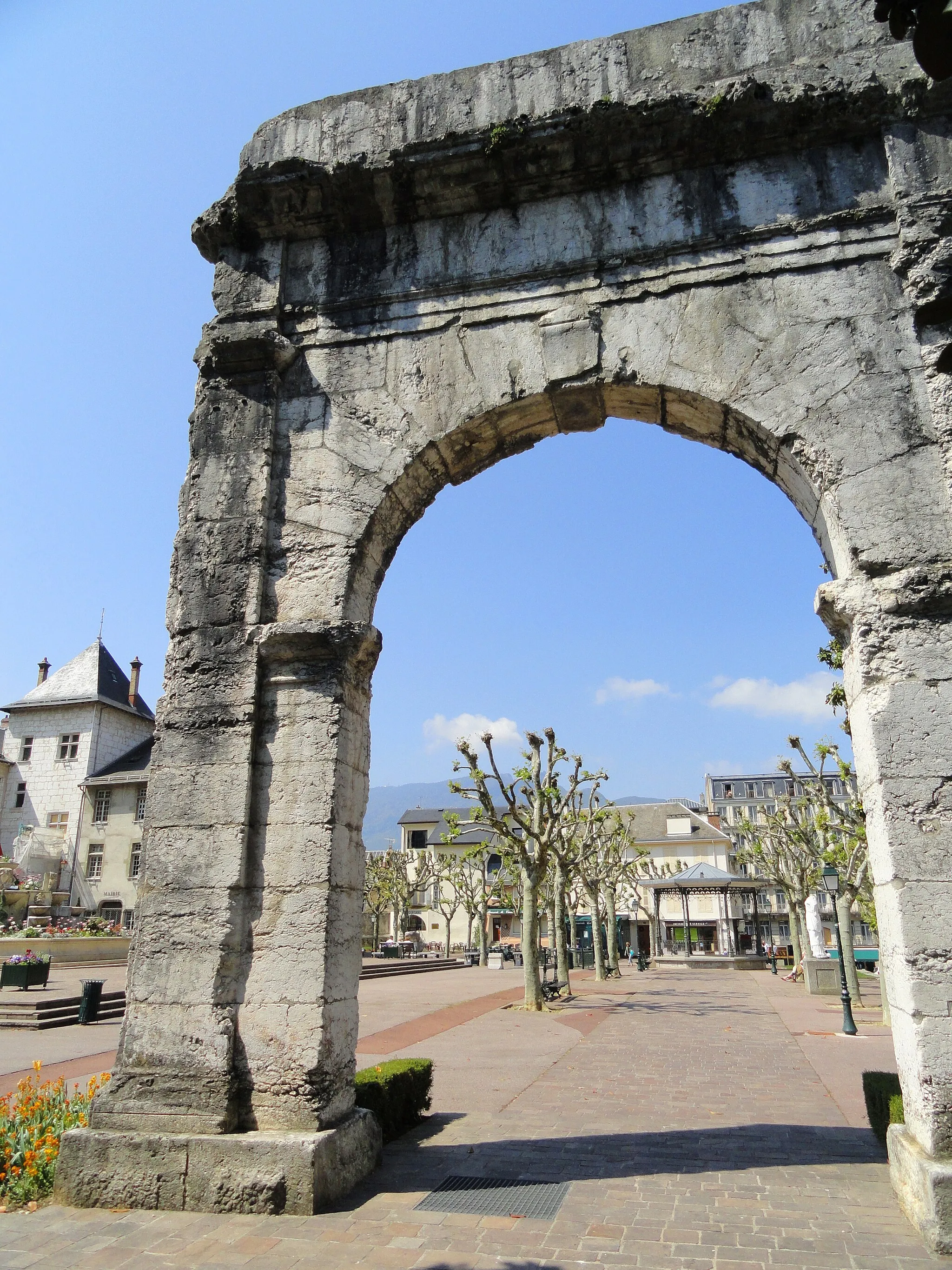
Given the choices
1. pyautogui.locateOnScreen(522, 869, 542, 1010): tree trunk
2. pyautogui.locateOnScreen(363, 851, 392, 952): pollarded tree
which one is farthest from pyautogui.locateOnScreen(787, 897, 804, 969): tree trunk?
pyautogui.locateOnScreen(363, 851, 392, 952): pollarded tree

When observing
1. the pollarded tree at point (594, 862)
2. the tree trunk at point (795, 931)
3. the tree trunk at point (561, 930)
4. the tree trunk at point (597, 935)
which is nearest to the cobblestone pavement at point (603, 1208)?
the tree trunk at point (561, 930)

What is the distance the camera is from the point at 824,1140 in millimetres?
6012

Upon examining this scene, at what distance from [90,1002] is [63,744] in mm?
30087

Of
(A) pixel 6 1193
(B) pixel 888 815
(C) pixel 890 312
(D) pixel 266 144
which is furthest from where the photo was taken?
(D) pixel 266 144

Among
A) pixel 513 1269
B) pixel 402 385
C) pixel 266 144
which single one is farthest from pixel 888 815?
pixel 266 144

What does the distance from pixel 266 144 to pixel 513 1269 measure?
7.33 meters

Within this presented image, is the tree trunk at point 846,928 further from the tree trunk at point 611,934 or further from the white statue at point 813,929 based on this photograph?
the tree trunk at point 611,934

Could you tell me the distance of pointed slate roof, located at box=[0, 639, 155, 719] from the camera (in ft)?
136

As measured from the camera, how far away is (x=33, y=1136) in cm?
507

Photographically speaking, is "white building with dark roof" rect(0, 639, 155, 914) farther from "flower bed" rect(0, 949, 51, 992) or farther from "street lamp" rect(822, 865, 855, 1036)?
"street lamp" rect(822, 865, 855, 1036)

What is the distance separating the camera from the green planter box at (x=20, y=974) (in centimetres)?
1623

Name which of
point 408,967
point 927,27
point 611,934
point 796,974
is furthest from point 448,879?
point 927,27

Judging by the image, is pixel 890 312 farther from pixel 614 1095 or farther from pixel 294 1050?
pixel 614 1095

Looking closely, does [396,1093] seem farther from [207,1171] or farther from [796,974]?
[796,974]
